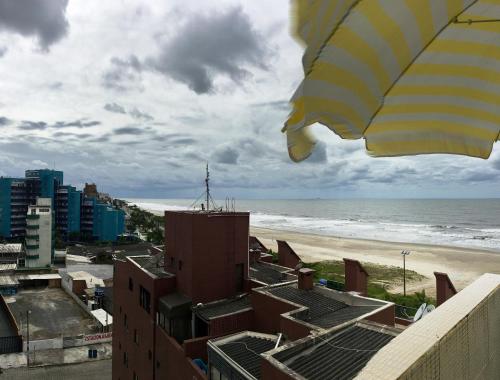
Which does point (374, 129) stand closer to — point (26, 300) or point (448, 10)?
point (448, 10)

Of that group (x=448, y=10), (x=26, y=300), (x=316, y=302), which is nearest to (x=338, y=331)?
(x=316, y=302)

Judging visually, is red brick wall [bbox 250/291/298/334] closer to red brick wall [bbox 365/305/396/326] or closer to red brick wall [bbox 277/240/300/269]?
red brick wall [bbox 365/305/396/326]

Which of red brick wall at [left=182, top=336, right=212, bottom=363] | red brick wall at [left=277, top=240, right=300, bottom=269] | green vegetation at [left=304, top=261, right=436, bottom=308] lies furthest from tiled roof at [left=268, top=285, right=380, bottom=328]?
green vegetation at [left=304, top=261, right=436, bottom=308]

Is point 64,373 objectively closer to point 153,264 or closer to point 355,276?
point 153,264

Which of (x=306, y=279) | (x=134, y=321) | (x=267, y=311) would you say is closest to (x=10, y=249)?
(x=134, y=321)

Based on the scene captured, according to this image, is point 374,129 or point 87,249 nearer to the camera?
point 374,129

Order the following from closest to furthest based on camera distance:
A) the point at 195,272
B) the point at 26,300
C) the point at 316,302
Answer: the point at 316,302
the point at 195,272
the point at 26,300
